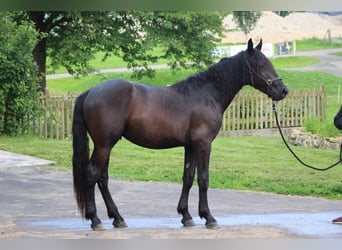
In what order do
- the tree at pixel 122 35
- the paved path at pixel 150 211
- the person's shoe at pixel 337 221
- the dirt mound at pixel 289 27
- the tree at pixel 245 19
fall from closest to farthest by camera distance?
the paved path at pixel 150 211
the person's shoe at pixel 337 221
the tree at pixel 122 35
the tree at pixel 245 19
the dirt mound at pixel 289 27

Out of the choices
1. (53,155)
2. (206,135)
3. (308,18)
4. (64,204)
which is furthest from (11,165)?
(308,18)

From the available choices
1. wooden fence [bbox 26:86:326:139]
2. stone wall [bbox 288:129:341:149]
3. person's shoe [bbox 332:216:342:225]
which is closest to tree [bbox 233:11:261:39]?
wooden fence [bbox 26:86:326:139]

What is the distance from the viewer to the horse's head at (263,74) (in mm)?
9328

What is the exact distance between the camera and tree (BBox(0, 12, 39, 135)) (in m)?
18.7

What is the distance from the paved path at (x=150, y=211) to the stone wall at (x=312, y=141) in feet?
22.1

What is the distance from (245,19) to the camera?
118 feet

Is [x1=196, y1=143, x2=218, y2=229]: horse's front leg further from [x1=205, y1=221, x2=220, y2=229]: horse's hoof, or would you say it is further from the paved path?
the paved path

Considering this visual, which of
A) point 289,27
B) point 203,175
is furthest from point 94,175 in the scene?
point 289,27

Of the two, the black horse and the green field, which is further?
the green field

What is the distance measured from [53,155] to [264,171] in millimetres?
4071

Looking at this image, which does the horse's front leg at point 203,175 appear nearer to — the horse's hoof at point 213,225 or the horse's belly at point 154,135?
the horse's hoof at point 213,225

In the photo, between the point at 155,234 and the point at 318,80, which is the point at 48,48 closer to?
the point at 318,80

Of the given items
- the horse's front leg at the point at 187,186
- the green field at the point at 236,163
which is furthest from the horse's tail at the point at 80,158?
the green field at the point at 236,163

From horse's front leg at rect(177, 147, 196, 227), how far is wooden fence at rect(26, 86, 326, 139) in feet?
34.9
